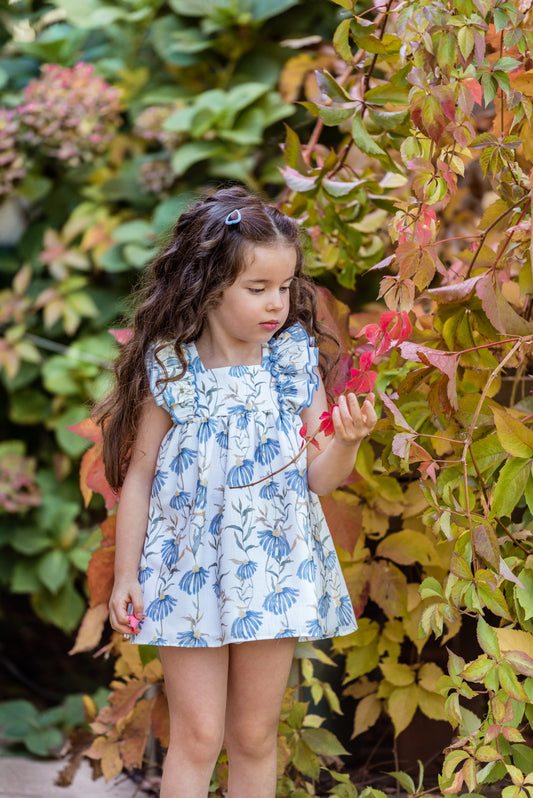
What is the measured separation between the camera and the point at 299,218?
5.24 feet

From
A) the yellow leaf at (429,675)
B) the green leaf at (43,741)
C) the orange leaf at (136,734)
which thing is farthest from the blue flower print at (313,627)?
the green leaf at (43,741)

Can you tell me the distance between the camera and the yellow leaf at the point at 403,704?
1519 mm

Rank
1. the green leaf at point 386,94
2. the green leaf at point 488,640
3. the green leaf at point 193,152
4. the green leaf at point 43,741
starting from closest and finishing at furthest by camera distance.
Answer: the green leaf at point 488,640 < the green leaf at point 386,94 < the green leaf at point 43,741 < the green leaf at point 193,152

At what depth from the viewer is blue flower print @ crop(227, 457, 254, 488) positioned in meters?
1.23

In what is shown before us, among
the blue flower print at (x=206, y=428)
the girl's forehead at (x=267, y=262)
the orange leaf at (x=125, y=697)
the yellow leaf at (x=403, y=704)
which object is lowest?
the yellow leaf at (x=403, y=704)

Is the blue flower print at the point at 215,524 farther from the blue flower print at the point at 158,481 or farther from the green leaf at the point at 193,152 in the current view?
the green leaf at the point at 193,152

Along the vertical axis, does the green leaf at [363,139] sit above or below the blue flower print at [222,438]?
above

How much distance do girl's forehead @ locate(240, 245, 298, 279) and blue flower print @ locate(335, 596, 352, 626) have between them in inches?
19.2

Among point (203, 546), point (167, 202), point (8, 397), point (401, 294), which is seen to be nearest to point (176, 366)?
point (203, 546)

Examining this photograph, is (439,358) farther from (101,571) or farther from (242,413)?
(101,571)

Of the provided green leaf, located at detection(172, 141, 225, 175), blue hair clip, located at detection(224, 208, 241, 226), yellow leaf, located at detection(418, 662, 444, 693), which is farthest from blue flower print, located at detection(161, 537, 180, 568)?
green leaf, located at detection(172, 141, 225, 175)

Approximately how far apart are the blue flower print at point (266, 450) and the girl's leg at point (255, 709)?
0.26 meters

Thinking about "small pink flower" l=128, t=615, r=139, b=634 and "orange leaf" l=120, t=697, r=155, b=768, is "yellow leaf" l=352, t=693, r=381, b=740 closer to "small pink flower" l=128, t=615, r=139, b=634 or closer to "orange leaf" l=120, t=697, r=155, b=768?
"orange leaf" l=120, t=697, r=155, b=768

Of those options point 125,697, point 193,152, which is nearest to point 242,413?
point 125,697
